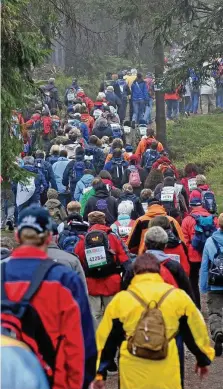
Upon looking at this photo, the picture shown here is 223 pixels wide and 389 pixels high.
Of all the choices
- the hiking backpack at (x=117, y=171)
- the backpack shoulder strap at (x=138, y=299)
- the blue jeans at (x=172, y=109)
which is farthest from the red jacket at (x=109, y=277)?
the blue jeans at (x=172, y=109)

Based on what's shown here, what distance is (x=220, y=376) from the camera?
1038cm

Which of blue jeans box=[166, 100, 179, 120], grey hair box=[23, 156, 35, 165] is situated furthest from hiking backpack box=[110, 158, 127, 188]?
blue jeans box=[166, 100, 179, 120]

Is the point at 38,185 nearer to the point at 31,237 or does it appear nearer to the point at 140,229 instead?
the point at 140,229

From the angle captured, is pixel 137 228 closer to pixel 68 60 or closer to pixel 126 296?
pixel 126 296

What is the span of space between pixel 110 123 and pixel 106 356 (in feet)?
65.5

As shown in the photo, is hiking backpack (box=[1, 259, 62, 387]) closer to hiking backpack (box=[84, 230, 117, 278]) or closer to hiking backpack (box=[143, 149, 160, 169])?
hiking backpack (box=[84, 230, 117, 278])

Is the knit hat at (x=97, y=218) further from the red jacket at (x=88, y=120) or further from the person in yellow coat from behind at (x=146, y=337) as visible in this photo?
the red jacket at (x=88, y=120)

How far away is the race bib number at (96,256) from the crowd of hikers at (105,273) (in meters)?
0.01

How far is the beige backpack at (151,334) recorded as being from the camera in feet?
21.5

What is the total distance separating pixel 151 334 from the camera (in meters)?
6.56

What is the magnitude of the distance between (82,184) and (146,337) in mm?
11940

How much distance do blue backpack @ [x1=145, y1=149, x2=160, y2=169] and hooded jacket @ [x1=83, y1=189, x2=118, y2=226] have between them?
4879 millimetres

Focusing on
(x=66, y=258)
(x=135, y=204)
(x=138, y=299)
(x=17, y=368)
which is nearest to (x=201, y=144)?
(x=135, y=204)

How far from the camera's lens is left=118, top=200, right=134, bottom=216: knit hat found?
14.5 meters
